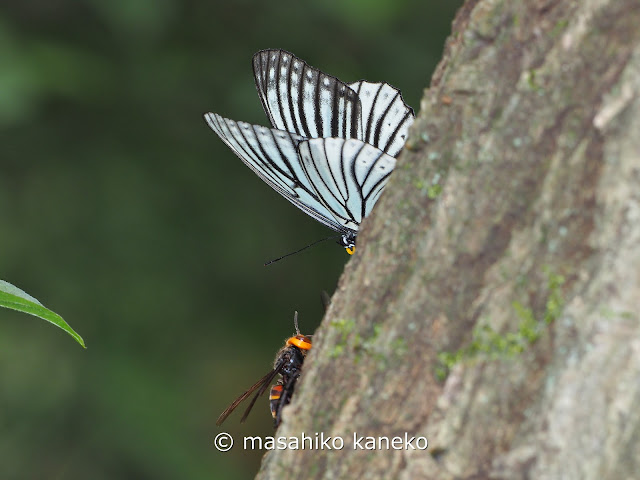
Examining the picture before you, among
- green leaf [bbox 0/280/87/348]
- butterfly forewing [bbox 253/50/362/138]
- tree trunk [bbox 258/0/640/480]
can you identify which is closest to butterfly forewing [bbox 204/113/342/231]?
butterfly forewing [bbox 253/50/362/138]

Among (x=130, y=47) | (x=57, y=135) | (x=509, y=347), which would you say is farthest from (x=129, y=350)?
(x=509, y=347)

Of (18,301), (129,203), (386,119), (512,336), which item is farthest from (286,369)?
(129,203)

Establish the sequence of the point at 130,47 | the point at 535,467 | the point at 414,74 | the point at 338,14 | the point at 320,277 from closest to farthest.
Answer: the point at 535,467
the point at 338,14
the point at 130,47
the point at 414,74
the point at 320,277

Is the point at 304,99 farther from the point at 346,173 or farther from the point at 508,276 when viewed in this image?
the point at 508,276

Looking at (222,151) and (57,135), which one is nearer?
(57,135)

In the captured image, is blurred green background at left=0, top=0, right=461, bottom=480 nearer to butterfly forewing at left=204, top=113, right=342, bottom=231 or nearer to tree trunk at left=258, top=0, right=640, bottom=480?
butterfly forewing at left=204, top=113, right=342, bottom=231

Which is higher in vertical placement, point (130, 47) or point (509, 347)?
point (130, 47)

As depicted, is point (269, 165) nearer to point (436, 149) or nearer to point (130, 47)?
point (436, 149)

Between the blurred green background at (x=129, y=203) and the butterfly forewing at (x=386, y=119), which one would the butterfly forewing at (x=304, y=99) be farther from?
Answer: the blurred green background at (x=129, y=203)
